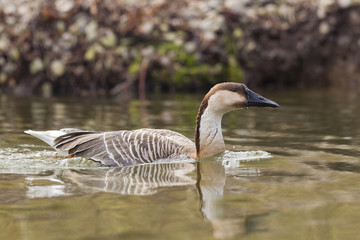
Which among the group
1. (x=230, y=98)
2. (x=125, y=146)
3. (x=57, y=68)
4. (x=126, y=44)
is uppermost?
(x=126, y=44)

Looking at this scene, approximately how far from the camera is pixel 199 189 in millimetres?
5375

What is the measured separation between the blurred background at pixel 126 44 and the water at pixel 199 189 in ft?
25.0

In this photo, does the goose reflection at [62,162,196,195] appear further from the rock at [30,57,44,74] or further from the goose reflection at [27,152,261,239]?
the rock at [30,57,44,74]

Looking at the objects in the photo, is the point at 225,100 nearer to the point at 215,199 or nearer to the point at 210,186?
the point at 210,186

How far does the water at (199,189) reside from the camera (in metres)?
4.01

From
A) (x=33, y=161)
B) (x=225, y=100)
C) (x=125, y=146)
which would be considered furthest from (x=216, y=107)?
(x=33, y=161)

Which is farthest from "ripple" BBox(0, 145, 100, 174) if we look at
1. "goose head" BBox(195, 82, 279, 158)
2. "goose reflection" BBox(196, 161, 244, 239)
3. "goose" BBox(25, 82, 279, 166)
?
"goose reflection" BBox(196, 161, 244, 239)

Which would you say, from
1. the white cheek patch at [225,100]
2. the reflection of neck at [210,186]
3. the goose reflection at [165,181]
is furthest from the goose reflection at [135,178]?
the white cheek patch at [225,100]

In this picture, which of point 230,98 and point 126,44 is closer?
point 230,98

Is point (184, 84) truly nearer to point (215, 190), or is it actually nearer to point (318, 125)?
point (318, 125)

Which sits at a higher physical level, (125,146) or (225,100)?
(225,100)

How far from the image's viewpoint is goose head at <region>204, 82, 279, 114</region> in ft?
23.8

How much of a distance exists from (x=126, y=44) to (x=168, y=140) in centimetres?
1151

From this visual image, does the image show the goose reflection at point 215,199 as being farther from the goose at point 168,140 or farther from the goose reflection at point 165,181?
the goose at point 168,140
